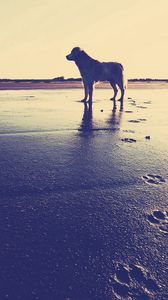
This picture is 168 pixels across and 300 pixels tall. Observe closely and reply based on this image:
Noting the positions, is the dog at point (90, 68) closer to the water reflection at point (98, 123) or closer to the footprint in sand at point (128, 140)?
the water reflection at point (98, 123)

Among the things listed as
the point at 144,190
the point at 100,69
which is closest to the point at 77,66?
the point at 100,69

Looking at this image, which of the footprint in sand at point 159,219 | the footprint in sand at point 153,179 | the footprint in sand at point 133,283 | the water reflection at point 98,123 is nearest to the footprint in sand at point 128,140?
the water reflection at point 98,123

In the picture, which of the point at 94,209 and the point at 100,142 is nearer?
the point at 94,209

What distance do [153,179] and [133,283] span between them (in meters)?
1.76

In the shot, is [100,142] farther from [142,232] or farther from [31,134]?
[142,232]

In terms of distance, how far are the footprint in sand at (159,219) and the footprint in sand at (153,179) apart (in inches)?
28.4

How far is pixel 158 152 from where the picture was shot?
441cm

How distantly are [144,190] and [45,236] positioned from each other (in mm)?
1276

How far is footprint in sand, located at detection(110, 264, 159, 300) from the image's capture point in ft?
5.08

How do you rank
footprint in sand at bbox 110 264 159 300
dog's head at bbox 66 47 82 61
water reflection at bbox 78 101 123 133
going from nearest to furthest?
footprint in sand at bbox 110 264 159 300 < water reflection at bbox 78 101 123 133 < dog's head at bbox 66 47 82 61

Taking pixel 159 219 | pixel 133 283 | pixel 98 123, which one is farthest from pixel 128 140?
pixel 133 283

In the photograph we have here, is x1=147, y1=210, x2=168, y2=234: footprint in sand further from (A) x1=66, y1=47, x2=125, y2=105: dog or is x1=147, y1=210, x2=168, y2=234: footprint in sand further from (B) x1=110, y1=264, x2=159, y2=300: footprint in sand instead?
(A) x1=66, y1=47, x2=125, y2=105: dog

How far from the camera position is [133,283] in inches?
64.1

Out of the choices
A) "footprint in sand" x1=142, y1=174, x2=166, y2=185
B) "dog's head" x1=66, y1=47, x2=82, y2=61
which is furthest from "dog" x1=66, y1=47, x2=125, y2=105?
"footprint in sand" x1=142, y1=174, x2=166, y2=185
